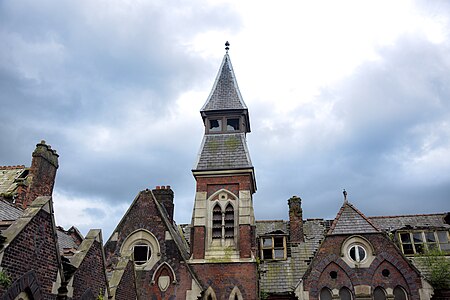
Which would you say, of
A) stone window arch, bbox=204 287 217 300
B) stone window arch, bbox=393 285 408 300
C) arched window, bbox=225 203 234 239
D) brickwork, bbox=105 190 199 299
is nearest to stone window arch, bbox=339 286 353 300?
stone window arch, bbox=393 285 408 300

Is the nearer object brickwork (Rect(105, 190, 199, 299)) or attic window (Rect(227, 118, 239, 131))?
brickwork (Rect(105, 190, 199, 299))

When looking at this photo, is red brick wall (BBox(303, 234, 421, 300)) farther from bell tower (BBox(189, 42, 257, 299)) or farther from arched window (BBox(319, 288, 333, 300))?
bell tower (BBox(189, 42, 257, 299))

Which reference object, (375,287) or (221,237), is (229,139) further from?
(375,287)

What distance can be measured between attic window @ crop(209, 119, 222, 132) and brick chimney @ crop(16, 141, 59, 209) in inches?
397

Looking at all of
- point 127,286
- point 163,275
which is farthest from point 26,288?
point 163,275

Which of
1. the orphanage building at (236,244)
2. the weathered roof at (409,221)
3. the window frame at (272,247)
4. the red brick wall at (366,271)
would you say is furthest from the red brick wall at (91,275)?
the weathered roof at (409,221)

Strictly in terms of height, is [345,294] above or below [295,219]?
below

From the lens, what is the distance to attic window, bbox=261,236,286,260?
26522mm

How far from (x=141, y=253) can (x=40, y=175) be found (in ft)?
22.8

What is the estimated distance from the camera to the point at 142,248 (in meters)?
23.5

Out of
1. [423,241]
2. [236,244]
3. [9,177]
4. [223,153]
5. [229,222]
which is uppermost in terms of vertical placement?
[223,153]

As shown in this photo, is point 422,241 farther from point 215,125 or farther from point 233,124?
point 215,125

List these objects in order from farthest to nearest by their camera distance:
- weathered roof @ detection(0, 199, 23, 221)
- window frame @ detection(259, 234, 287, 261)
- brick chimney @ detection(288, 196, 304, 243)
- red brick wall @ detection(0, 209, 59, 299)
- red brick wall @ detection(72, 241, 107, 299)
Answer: brick chimney @ detection(288, 196, 304, 243) < window frame @ detection(259, 234, 287, 261) < weathered roof @ detection(0, 199, 23, 221) < red brick wall @ detection(72, 241, 107, 299) < red brick wall @ detection(0, 209, 59, 299)

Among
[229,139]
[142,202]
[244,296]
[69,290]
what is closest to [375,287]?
[244,296]
